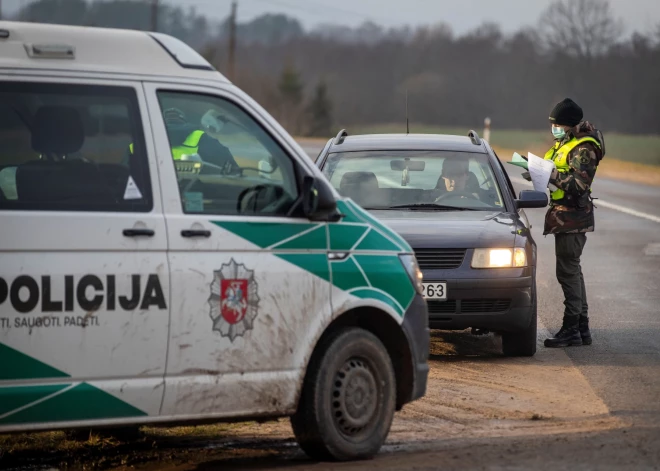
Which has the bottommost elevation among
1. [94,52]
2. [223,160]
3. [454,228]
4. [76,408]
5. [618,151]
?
[76,408]

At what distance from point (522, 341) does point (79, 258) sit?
206 inches

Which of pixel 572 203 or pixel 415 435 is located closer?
pixel 415 435

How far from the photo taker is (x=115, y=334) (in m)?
5.71

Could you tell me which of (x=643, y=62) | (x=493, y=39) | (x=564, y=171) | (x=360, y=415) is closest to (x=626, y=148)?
(x=643, y=62)

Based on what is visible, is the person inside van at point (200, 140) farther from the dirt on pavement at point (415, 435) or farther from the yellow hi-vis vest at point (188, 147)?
the dirt on pavement at point (415, 435)

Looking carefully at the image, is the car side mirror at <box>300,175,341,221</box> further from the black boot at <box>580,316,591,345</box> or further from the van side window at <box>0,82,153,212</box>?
the black boot at <box>580,316,591,345</box>

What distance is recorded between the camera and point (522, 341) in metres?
10.1

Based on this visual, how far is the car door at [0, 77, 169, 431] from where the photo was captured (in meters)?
5.51

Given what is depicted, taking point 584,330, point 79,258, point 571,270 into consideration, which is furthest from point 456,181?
point 79,258

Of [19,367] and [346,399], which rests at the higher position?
[19,367]

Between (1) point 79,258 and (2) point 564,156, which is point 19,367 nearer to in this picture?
(1) point 79,258

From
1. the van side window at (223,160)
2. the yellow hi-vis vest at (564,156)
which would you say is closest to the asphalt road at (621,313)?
the yellow hi-vis vest at (564,156)

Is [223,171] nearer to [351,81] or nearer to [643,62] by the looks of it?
[643,62]

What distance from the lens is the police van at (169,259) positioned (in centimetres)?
558
